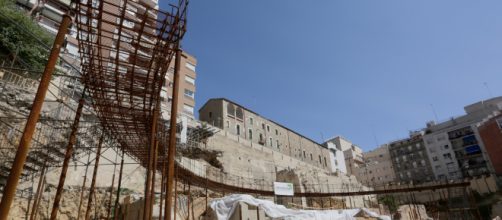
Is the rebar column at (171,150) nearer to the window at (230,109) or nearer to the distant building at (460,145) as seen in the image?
the window at (230,109)

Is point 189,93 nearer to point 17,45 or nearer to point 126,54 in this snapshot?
point 17,45

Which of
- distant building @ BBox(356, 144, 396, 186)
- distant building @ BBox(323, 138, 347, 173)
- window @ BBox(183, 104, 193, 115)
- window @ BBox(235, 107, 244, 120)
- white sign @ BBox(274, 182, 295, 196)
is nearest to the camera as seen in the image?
white sign @ BBox(274, 182, 295, 196)

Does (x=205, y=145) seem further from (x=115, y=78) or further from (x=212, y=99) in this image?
(x=115, y=78)

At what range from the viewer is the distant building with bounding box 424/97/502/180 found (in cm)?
5244

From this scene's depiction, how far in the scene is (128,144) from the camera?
12273 mm

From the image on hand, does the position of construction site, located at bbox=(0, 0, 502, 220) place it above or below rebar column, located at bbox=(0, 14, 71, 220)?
above

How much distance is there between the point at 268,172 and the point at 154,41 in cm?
3856

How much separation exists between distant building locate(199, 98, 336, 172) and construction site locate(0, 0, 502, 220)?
1.11ft

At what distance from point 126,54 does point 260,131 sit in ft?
142

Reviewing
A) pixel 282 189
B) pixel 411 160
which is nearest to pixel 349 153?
pixel 411 160

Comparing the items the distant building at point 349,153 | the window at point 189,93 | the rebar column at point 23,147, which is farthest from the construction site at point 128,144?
the distant building at point 349,153

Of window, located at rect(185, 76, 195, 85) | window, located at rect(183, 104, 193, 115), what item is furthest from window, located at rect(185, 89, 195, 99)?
window, located at rect(183, 104, 193, 115)

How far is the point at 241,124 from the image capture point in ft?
151

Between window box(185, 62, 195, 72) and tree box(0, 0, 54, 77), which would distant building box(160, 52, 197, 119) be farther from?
tree box(0, 0, 54, 77)
